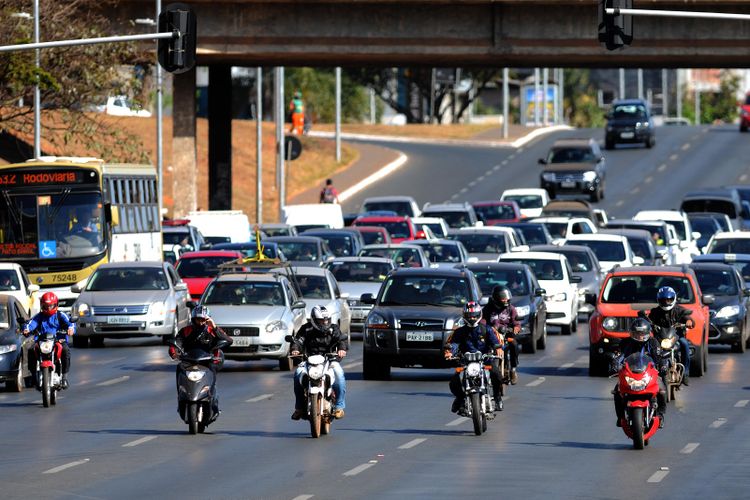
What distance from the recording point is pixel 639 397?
19.0 meters

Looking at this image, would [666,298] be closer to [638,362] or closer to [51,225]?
[638,362]

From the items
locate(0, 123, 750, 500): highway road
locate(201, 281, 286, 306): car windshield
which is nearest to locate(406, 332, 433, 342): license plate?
locate(0, 123, 750, 500): highway road

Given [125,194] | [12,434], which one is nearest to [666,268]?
[12,434]

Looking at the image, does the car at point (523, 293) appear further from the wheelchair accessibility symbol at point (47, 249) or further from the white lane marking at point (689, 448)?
the white lane marking at point (689, 448)

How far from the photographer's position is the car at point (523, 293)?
3272 cm

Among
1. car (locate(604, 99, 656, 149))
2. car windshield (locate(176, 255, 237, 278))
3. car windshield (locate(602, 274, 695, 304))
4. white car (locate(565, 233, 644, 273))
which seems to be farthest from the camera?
car (locate(604, 99, 656, 149))

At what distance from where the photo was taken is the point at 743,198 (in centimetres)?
6706

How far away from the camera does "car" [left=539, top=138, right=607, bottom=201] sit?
235 feet

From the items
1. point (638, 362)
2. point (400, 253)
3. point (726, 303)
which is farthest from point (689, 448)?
point (400, 253)

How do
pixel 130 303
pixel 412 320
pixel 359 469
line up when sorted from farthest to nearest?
pixel 130 303 → pixel 412 320 → pixel 359 469

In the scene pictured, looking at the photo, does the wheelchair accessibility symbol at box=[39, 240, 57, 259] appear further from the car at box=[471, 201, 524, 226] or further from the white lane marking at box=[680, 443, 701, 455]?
the white lane marking at box=[680, 443, 701, 455]

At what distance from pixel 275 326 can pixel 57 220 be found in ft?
40.4

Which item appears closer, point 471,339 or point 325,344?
point 325,344

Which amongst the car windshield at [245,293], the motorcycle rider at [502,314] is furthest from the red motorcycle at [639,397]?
the car windshield at [245,293]
